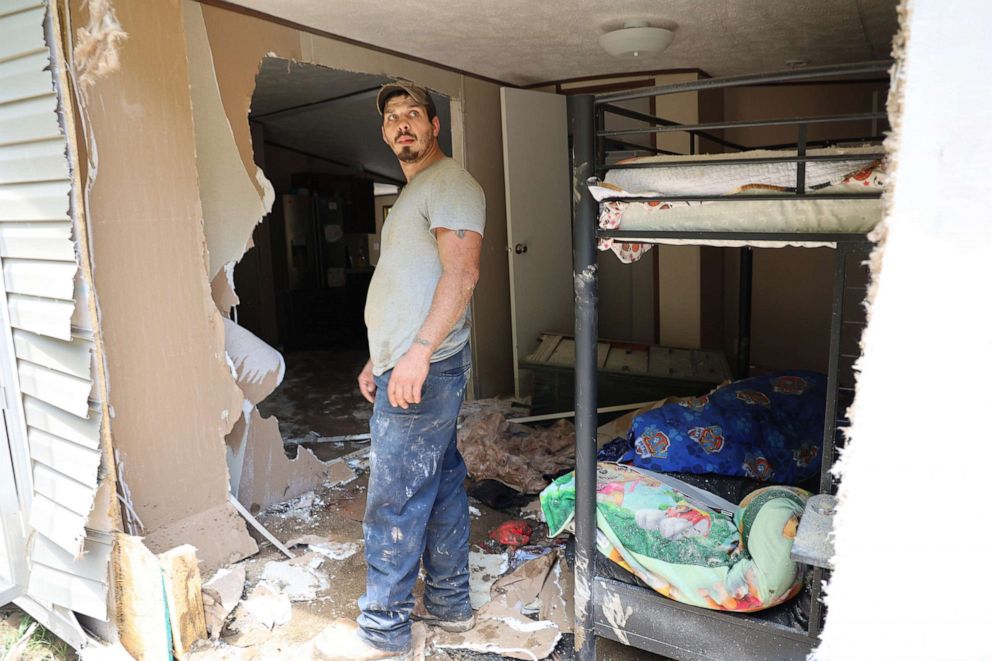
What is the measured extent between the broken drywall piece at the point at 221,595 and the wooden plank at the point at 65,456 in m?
0.55

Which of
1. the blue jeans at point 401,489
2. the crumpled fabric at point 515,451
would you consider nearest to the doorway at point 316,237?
the crumpled fabric at point 515,451

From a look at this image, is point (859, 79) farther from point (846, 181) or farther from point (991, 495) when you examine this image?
point (991, 495)

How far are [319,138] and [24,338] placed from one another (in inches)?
189

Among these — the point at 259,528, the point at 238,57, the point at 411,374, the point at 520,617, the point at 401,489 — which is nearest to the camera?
the point at 411,374

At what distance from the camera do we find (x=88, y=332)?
7.36 feet

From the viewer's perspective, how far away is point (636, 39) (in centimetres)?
365

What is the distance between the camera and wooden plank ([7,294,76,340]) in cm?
221

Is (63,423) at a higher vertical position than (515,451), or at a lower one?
higher

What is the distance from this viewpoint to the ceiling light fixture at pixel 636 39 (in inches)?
142

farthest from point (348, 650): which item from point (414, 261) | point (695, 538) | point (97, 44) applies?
point (97, 44)

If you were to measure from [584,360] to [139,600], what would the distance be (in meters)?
1.60

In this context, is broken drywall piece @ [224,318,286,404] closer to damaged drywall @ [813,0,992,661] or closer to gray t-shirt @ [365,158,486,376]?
gray t-shirt @ [365,158,486,376]

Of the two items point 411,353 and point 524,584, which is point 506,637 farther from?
point 411,353

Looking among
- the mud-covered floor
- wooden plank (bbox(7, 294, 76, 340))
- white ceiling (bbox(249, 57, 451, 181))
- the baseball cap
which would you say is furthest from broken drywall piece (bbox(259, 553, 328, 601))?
white ceiling (bbox(249, 57, 451, 181))
